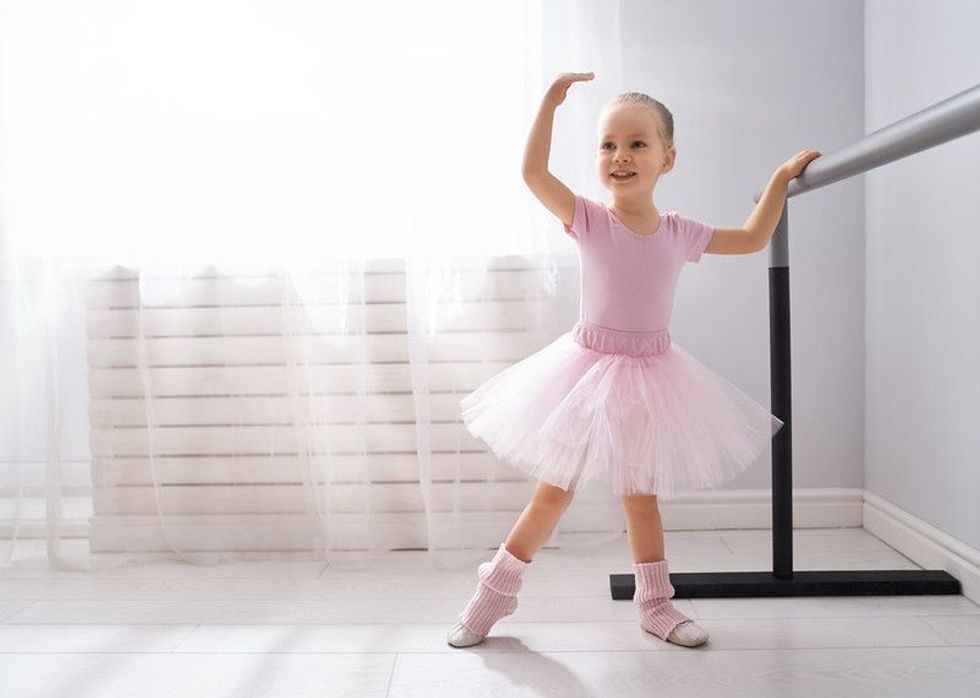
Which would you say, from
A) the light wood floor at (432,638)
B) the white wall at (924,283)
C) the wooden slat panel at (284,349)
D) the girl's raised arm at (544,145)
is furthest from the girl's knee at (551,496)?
the white wall at (924,283)

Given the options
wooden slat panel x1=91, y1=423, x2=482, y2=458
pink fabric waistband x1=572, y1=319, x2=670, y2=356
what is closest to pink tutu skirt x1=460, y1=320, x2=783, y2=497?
pink fabric waistband x1=572, y1=319, x2=670, y2=356

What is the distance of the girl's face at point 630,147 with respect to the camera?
1400 millimetres

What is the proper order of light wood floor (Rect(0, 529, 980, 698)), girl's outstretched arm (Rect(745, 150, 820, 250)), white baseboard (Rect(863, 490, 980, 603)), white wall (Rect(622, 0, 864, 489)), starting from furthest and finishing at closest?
white wall (Rect(622, 0, 864, 489)) → white baseboard (Rect(863, 490, 980, 603)) → girl's outstretched arm (Rect(745, 150, 820, 250)) → light wood floor (Rect(0, 529, 980, 698))

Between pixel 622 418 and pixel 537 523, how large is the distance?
0.76ft

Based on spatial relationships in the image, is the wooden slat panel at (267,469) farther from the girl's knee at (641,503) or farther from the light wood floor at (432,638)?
the girl's knee at (641,503)

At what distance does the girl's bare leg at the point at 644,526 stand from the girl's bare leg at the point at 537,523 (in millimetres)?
105

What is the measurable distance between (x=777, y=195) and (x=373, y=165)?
2.69 ft

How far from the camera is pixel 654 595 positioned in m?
1.47

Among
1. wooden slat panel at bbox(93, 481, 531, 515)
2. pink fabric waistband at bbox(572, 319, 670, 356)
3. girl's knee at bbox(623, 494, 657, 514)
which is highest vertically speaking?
pink fabric waistband at bbox(572, 319, 670, 356)

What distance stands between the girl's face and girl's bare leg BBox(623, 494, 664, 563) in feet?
1.54

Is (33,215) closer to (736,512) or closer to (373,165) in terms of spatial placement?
(373,165)

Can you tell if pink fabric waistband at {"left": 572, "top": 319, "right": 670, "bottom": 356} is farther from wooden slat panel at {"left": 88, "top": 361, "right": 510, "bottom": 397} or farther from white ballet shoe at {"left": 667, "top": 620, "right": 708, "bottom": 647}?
wooden slat panel at {"left": 88, "top": 361, "right": 510, "bottom": 397}

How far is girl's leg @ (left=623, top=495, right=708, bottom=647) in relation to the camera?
1462mm

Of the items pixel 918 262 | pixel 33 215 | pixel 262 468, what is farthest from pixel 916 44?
pixel 33 215
